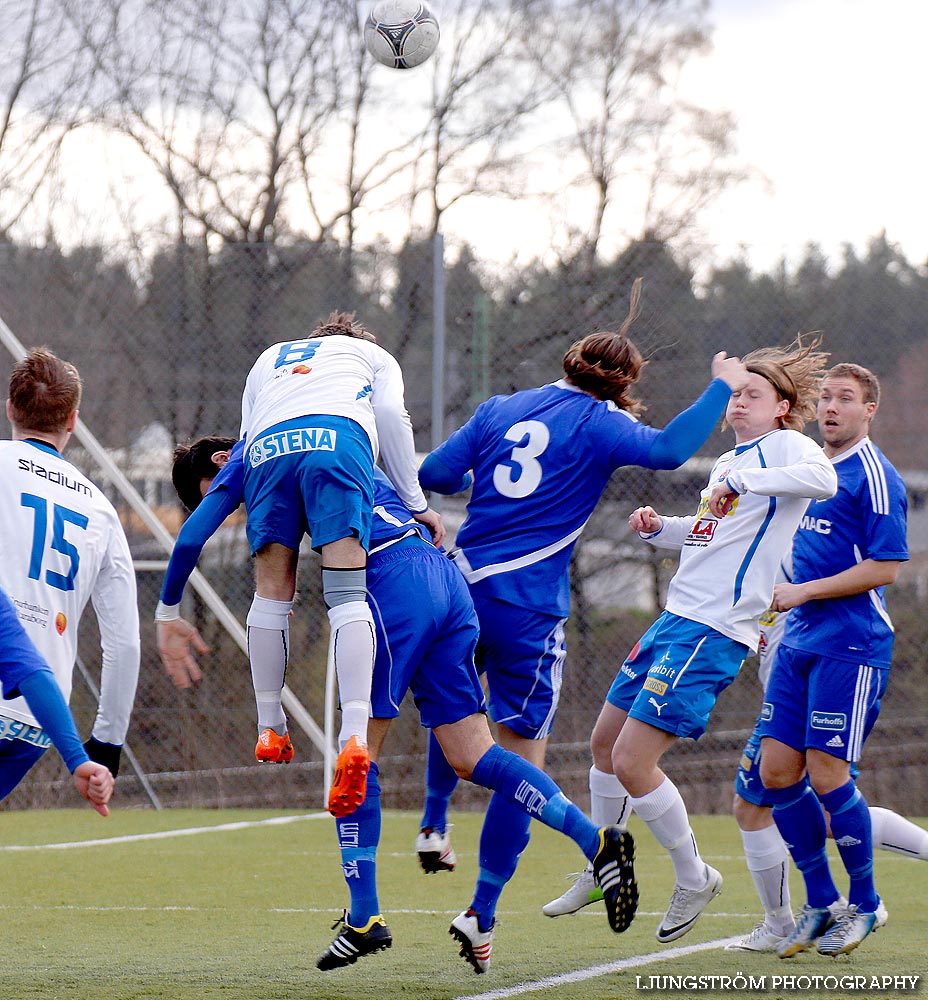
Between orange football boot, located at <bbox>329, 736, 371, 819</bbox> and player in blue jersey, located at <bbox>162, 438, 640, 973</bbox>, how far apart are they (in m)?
0.24

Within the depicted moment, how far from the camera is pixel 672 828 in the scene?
174 inches

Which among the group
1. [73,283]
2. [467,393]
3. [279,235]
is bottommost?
[467,393]

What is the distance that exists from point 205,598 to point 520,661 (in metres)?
5.48

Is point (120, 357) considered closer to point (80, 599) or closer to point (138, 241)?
point (138, 241)

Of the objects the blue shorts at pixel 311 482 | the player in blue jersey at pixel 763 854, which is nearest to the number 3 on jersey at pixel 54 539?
the blue shorts at pixel 311 482

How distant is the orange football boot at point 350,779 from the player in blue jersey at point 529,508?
2.57ft

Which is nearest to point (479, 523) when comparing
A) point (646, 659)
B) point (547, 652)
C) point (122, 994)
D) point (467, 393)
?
point (547, 652)

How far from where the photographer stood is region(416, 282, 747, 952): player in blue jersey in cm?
436

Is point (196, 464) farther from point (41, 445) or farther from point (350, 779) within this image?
point (350, 779)

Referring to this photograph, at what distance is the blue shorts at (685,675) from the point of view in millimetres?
4352

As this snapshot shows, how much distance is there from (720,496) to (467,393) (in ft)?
17.7

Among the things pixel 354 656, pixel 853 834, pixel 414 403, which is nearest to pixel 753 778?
pixel 853 834

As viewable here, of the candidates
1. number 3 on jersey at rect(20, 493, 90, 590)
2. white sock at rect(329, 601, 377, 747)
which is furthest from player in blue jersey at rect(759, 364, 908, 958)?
number 3 on jersey at rect(20, 493, 90, 590)

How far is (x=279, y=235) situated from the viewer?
12.2 meters
